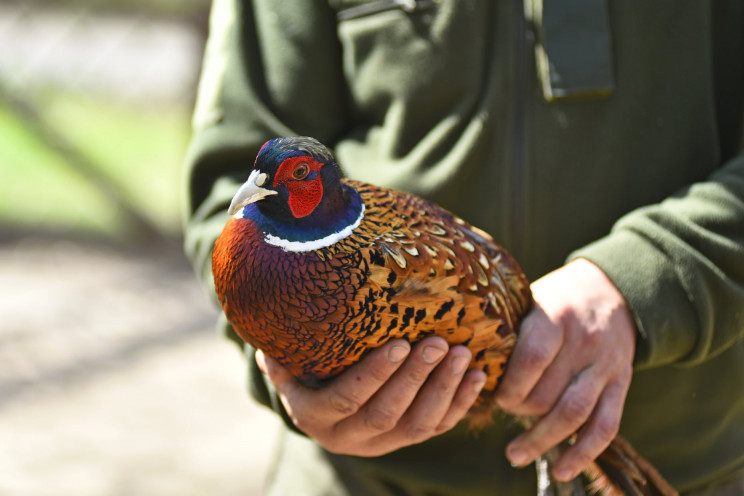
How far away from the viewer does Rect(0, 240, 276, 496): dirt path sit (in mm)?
3596

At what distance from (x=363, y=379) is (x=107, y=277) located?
15.5ft

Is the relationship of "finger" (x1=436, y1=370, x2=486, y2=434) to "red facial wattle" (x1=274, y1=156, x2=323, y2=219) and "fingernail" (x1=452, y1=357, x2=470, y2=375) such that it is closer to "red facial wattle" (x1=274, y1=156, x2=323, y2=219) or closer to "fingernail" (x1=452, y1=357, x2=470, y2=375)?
"fingernail" (x1=452, y1=357, x2=470, y2=375)

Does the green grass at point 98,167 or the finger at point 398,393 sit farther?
the green grass at point 98,167

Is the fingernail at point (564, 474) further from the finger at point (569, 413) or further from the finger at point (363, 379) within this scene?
the finger at point (363, 379)

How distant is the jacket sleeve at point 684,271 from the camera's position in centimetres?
144

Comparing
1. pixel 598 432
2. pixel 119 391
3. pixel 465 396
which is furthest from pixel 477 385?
pixel 119 391

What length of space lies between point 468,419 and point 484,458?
0.15 meters

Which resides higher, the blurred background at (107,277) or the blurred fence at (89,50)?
the blurred fence at (89,50)

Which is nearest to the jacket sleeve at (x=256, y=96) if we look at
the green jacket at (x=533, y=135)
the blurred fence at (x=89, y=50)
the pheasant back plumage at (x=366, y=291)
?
the green jacket at (x=533, y=135)

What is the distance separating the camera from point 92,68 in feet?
21.4

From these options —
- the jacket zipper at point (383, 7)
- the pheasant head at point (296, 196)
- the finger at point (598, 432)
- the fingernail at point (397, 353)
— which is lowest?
the finger at point (598, 432)

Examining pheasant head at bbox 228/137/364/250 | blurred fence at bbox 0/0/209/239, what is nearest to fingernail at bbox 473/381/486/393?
pheasant head at bbox 228/137/364/250

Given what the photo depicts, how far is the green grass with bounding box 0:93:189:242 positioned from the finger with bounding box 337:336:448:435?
5073 mm

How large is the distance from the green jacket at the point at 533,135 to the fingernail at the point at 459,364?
0.32 metres
